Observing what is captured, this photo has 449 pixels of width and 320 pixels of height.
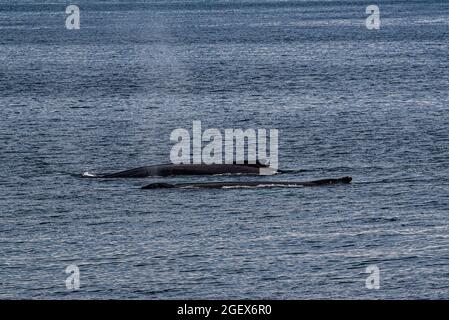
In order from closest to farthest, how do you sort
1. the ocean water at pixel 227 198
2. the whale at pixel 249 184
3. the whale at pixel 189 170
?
the ocean water at pixel 227 198 → the whale at pixel 249 184 → the whale at pixel 189 170

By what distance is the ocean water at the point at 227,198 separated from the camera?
39.9m

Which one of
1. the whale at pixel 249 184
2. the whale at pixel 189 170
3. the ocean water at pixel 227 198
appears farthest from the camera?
the whale at pixel 189 170

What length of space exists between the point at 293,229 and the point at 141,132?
1400 inches

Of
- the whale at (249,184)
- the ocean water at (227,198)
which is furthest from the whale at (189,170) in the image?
the whale at (249,184)

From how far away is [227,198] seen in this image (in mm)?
54625

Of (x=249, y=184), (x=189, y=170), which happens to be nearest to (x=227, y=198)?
(x=249, y=184)

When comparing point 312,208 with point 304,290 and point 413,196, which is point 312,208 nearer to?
point 413,196

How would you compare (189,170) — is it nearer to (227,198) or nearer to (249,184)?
(249,184)

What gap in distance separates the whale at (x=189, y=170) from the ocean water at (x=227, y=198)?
154 centimetres

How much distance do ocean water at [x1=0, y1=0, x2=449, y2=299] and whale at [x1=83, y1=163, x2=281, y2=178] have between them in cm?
154

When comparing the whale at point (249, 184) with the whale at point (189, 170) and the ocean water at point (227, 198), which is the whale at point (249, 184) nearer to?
the ocean water at point (227, 198)

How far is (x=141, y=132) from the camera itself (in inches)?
3243

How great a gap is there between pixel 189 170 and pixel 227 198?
27.4 feet

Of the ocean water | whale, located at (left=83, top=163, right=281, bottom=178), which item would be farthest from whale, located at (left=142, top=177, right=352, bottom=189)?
whale, located at (left=83, top=163, right=281, bottom=178)
